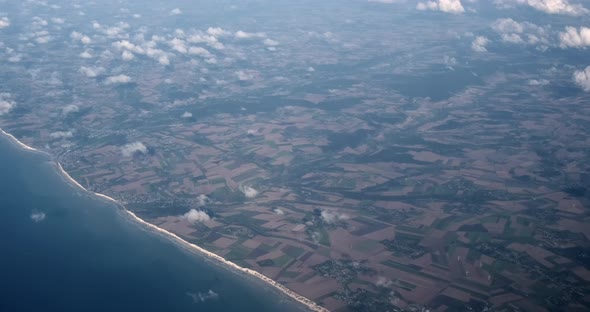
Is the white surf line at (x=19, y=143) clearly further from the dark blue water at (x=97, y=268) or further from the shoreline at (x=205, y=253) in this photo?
the dark blue water at (x=97, y=268)

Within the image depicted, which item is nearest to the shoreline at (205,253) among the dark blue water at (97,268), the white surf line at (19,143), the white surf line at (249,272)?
the white surf line at (249,272)

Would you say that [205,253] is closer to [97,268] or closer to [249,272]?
[249,272]

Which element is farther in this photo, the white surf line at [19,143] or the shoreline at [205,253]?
the white surf line at [19,143]

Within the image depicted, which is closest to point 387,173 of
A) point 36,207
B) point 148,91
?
point 36,207

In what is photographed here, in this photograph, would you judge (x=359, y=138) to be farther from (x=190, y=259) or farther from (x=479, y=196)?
(x=190, y=259)

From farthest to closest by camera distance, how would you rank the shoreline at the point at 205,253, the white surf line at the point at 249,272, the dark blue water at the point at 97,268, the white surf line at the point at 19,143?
the white surf line at the point at 19,143 < the dark blue water at the point at 97,268 < the shoreline at the point at 205,253 < the white surf line at the point at 249,272

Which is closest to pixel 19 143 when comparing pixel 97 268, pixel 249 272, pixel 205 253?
pixel 97 268

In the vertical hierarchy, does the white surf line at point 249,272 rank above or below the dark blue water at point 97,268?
above

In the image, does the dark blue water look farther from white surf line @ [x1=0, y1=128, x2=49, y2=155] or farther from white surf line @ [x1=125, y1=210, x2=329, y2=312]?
white surf line @ [x1=0, y1=128, x2=49, y2=155]
